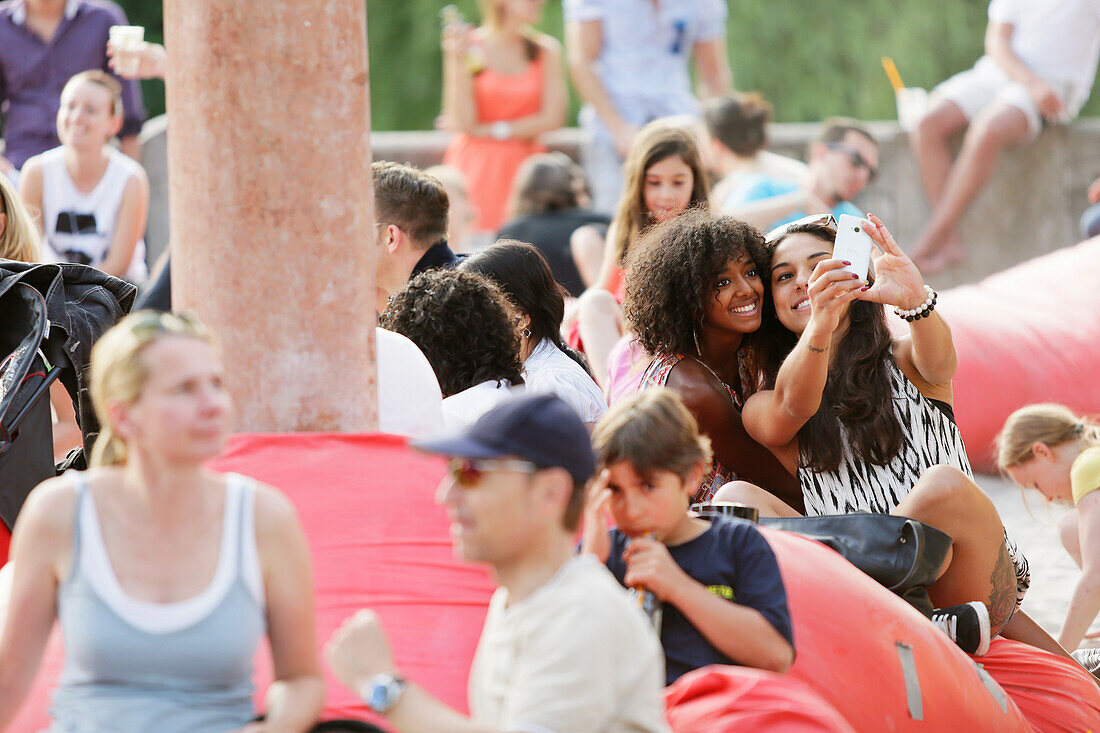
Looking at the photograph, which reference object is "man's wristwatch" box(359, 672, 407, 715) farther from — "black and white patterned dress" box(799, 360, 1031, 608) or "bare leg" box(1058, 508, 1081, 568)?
"bare leg" box(1058, 508, 1081, 568)

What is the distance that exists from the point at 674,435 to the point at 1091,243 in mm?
5180

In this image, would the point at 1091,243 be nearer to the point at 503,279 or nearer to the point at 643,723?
the point at 503,279

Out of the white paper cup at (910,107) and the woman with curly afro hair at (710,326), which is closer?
the woman with curly afro hair at (710,326)

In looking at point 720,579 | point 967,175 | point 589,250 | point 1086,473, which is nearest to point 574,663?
point 720,579

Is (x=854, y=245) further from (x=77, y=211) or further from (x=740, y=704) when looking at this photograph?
(x=77, y=211)

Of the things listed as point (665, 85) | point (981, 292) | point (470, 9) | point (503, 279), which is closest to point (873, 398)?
point (503, 279)

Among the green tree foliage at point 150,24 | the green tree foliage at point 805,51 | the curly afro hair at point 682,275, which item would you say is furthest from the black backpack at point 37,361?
the green tree foliage at point 805,51

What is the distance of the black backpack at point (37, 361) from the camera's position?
3.55 metres

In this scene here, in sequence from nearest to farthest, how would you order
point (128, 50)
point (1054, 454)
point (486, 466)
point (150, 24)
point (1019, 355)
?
point (486, 466), point (1054, 454), point (128, 50), point (1019, 355), point (150, 24)

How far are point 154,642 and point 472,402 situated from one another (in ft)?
4.95

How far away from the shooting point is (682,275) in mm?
3930

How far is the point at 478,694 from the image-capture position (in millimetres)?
2295

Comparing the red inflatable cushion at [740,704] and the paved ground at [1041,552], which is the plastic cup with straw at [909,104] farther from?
the red inflatable cushion at [740,704]

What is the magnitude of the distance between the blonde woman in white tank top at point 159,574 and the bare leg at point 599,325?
123 inches
